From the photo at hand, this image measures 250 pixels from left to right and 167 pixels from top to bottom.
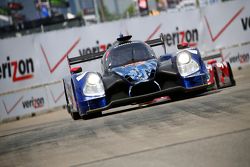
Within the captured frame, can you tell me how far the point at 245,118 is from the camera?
8.08 metres

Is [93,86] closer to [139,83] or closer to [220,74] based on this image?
[139,83]

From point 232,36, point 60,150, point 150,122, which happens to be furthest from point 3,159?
point 232,36

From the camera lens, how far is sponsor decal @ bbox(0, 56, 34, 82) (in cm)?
2111

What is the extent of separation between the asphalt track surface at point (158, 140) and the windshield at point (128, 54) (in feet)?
6.54

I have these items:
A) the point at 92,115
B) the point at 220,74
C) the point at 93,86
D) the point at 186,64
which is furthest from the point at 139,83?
the point at 220,74

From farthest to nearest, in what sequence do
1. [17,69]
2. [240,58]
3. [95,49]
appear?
[240,58] < [95,49] < [17,69]

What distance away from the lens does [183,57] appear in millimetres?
11891

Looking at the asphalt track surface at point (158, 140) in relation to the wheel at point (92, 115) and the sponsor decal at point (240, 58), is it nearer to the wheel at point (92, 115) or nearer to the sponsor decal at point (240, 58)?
the wheel at point (92, 115)

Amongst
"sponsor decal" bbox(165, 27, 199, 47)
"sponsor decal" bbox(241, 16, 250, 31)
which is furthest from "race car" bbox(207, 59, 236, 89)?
"sponsor decal" bbox(241, 16, 250, 31)

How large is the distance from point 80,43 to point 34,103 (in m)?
2.65

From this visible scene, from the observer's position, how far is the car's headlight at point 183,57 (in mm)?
11828

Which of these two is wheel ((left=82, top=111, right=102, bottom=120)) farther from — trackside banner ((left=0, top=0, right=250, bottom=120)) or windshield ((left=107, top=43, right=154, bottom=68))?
trackside banner ((left=0, top=0, right=250, bottom=120))

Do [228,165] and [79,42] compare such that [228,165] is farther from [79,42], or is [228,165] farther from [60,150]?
[79,42]

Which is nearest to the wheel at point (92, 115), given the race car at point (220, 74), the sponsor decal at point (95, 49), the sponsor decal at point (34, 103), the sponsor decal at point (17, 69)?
the race car at point (220, 74)
